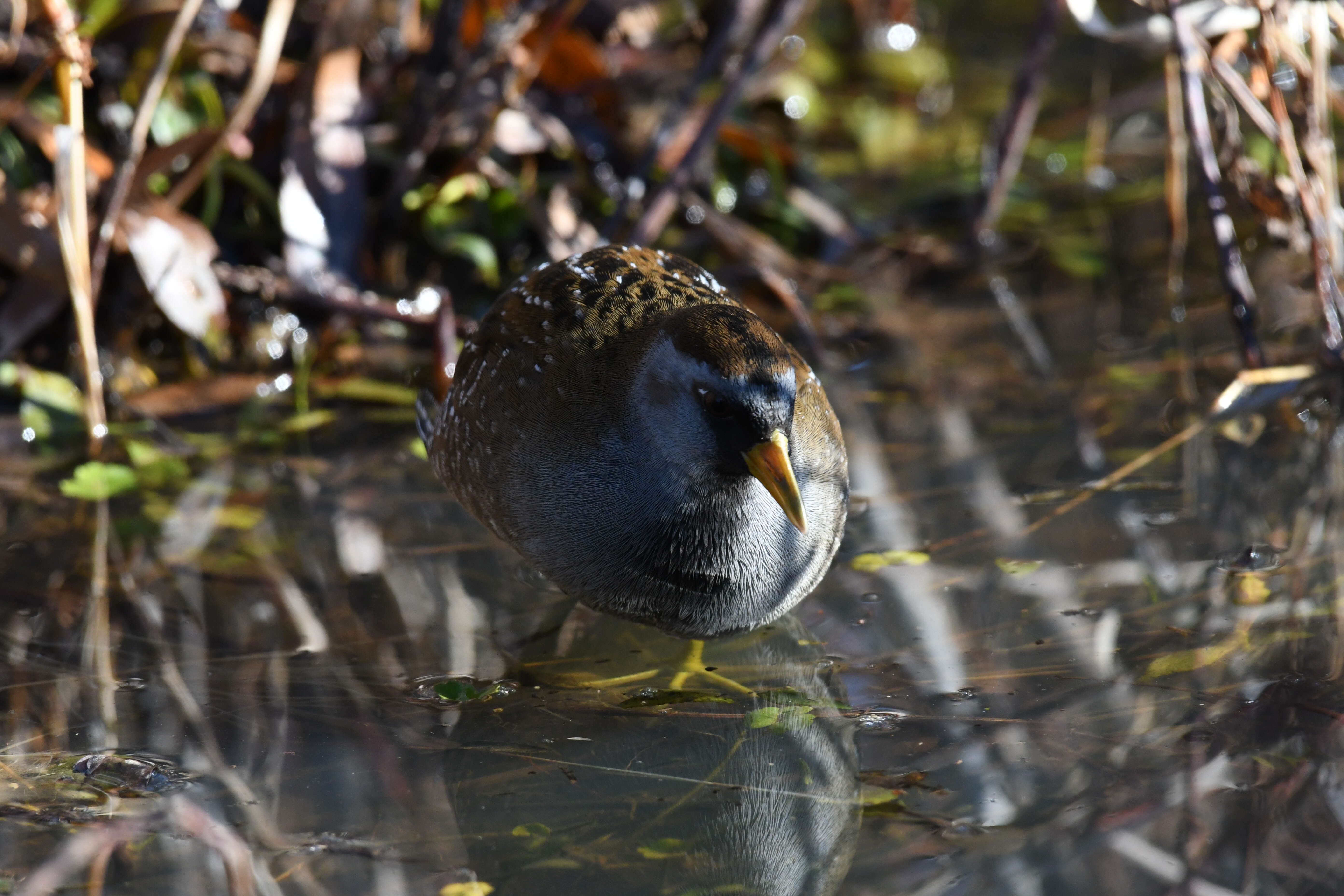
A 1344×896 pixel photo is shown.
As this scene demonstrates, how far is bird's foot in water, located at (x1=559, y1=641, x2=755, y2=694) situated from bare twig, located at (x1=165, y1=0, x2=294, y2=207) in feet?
7.69

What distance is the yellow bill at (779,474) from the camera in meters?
2.41

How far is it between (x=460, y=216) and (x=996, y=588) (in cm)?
246

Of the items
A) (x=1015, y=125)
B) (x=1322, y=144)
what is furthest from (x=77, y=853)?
(x=1015, y=125)

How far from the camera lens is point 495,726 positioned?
8.02 feet

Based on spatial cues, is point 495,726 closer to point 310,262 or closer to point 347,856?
point 347,856

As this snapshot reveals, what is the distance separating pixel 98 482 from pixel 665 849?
83.8 inches

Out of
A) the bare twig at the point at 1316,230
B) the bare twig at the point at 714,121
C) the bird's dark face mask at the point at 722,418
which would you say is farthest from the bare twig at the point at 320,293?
the bare twig at the point at 1316,230

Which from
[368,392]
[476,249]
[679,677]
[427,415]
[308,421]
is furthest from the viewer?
[476,249]

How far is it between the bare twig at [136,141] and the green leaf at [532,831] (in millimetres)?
2385

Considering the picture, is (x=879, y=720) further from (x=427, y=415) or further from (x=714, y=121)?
(x=714, y=121)

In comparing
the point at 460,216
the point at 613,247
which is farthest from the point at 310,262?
the point at 613,247

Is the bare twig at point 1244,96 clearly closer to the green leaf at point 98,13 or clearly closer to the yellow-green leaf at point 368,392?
the yellow-green leaf at point 368,392

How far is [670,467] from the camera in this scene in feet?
8.38

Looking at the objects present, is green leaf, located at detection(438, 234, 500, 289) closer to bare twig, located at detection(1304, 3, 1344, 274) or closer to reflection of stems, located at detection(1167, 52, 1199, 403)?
reflection of stems, located at detection(1167, 52, 1199, 403)
